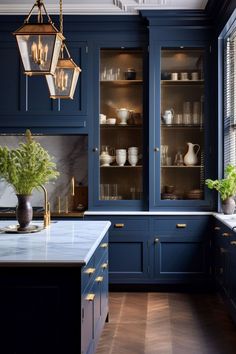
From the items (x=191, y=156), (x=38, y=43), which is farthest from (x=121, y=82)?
(x=38, y=43)

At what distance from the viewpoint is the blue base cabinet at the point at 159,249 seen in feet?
16.9

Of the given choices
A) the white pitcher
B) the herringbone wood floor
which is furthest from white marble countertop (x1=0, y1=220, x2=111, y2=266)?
the white pitcher

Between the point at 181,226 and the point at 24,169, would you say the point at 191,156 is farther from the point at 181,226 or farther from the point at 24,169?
the point at 24,169

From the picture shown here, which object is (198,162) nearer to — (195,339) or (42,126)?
(42,126)

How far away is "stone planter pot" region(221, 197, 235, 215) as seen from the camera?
191 inches

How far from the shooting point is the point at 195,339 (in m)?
3.78

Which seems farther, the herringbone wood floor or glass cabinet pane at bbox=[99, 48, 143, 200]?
glass cabinet pane at bbox=[99, 48, 143, 200]

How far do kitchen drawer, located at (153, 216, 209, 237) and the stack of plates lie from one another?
25cm

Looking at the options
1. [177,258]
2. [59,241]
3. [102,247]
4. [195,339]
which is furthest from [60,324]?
[177,258]

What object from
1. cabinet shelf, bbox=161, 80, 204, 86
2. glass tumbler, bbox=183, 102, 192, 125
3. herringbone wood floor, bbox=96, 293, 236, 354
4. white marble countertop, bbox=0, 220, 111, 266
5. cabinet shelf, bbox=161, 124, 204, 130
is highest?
cabinet shelf, bbox=161, 80, 204, 86

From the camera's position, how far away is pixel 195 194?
5.32m

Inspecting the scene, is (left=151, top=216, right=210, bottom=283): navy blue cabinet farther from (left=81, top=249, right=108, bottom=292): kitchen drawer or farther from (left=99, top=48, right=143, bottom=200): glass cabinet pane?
(left=81, top=249, right=108, bottom=292): kitchen drawer

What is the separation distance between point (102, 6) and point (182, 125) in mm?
1455

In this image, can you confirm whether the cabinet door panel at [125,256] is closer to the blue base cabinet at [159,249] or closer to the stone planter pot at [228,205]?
the blue base cabinet at [159,249]
